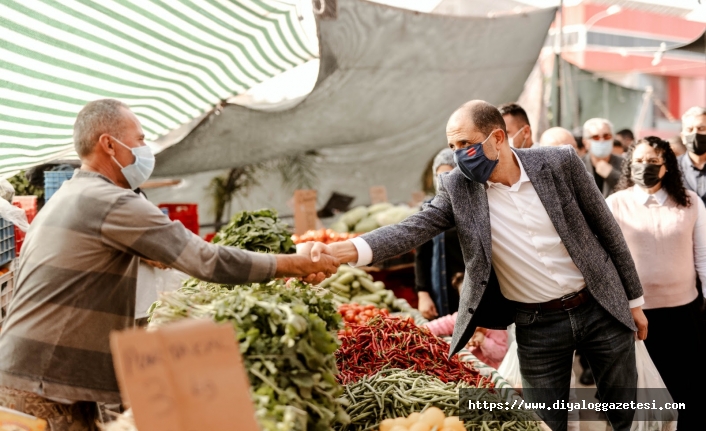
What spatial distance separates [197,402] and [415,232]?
175 centimetres

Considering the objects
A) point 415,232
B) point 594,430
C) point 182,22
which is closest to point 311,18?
point 182,22

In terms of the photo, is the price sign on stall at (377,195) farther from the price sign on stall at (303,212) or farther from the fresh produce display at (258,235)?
the fresh produce display at (258,235)

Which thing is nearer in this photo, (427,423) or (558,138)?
(427,423)

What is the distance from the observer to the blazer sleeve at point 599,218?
9.96ft

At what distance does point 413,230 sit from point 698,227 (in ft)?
7.28

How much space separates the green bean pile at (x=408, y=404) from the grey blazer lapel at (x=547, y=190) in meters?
0.91

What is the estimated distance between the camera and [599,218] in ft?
9.96

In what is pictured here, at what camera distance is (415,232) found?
3.16 meters

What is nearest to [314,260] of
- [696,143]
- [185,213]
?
[185,213]

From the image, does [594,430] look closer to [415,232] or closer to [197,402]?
[415,232]

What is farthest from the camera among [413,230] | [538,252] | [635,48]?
[635,48]

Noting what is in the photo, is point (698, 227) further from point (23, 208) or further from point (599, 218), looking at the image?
point (23, 208)

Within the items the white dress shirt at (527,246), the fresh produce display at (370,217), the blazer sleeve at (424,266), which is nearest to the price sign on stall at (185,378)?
the white dress shirt at (527,246)

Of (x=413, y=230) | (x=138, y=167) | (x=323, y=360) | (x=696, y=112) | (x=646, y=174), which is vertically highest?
(x=696, y=112)
